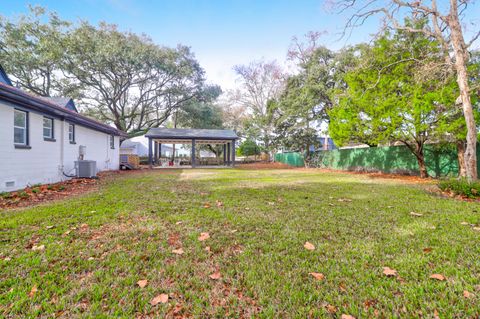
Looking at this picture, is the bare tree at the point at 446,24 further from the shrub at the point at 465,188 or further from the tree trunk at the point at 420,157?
the tree trunk at the point at 420,157

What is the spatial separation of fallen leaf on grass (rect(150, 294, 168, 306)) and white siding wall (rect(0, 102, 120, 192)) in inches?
273

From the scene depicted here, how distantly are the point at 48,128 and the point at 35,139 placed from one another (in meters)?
1.14

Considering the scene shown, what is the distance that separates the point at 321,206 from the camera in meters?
4.43

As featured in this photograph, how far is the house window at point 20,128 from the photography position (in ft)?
21.0

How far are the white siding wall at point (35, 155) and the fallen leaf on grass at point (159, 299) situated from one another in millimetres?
6937

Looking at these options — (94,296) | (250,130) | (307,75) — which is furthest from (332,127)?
(250,130)

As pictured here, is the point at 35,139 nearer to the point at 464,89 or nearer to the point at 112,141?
the point at 112,141

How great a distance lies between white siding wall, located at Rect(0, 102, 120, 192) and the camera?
19.2 feet

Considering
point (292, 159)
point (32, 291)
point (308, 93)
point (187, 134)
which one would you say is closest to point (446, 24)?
point (308, 93)

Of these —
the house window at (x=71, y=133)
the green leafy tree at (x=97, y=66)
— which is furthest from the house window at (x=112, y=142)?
the green leafy tree at (x=97, y=66)

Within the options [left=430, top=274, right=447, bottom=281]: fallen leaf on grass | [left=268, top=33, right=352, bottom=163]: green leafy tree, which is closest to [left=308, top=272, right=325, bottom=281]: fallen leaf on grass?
[left=430, top=274, right=447, bottom=281]: fallen leaf on grass

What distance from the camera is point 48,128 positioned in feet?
26.2

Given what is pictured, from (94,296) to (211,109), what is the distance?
20.9 metres

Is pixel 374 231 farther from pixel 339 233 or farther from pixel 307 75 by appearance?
pixel 307 75
